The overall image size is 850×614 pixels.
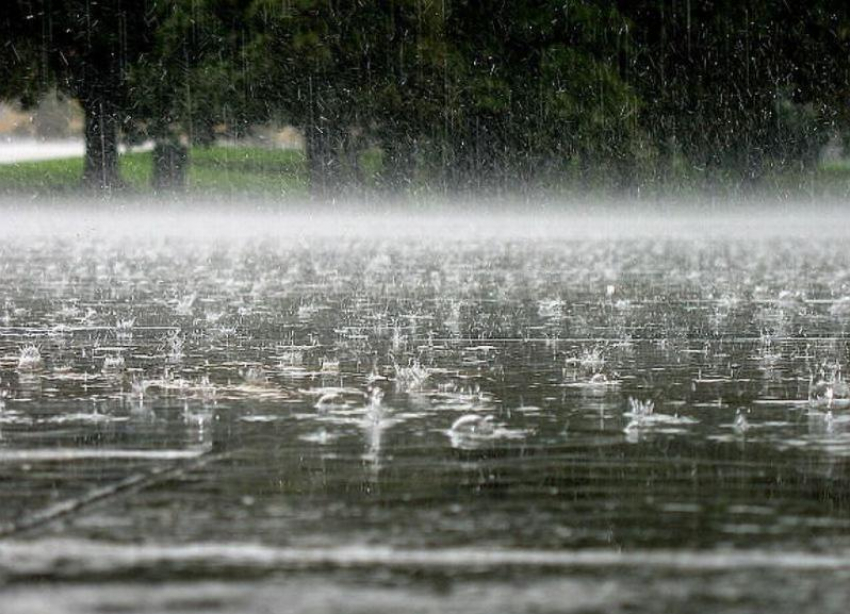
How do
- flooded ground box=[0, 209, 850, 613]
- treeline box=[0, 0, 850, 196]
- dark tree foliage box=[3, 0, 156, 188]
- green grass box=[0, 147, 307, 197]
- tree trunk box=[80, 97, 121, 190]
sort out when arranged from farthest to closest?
1. green grass box=[0, 147, 307, 197]
2. tree trunk box=[80, 97, 121, 190]
3. dark tree foliage box=[3, 0, 156, 188]
4. treeline box=[0, 0, 850, 196]
5. flooded ground box=[0, 209, 850, 613]

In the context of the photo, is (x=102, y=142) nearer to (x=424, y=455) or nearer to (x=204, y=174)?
(x=204, y=174)

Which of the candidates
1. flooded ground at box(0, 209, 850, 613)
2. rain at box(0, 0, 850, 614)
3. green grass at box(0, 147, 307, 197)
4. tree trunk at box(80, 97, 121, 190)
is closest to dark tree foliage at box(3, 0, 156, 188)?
tree trunk at box(80, 97, 121, 190)

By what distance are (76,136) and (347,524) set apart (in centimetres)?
11660

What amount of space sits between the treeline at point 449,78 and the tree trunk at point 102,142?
5 cm

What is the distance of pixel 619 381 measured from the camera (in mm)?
8812

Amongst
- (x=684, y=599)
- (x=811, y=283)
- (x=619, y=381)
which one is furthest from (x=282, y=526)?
(x=811, y=283)

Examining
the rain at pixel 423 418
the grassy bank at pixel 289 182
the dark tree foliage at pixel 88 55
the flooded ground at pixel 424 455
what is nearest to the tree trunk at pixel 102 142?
the dark tree foliage at pixel 88 55

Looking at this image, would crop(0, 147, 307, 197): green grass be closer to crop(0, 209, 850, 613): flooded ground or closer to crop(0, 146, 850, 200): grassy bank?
crop(0, 146, 850, 200): grassy bank

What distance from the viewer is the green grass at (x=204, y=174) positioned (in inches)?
2222

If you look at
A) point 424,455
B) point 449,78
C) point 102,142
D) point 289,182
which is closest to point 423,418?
point 424,455

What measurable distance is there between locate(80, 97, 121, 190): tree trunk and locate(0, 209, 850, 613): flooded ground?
3882 centimetres

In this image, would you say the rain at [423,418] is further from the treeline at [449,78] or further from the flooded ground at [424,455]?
the treeline at [449,78]

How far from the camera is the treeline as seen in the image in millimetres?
50062

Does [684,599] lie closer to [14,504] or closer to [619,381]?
[14,504]
